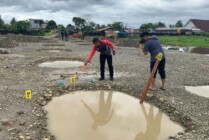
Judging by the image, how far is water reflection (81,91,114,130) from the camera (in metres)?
7.56

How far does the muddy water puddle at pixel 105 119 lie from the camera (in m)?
6.78

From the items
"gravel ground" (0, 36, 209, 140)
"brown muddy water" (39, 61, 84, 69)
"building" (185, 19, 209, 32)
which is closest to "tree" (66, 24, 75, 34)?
"building" (185, 19, 209, 32)

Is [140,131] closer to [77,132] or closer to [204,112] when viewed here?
[77,132]

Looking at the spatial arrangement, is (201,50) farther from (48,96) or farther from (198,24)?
(198,24)

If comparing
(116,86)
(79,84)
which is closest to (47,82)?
(79,84)

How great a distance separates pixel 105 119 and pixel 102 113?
1.59 ft

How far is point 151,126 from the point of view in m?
7.47

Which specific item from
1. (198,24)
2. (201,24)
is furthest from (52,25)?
(201,24)

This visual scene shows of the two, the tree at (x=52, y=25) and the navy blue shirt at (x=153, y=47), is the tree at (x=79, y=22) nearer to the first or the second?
the tree at (x=52, y=25)

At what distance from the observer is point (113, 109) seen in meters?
8.63

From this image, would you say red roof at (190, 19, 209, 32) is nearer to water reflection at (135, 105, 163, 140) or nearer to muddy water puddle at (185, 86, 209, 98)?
muddy water puddle at (185, 86, 209, 98)

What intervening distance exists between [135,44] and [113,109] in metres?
30.3

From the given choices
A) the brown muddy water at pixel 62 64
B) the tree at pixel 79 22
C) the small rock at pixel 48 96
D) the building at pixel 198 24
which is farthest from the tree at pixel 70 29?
the small rock at pixel 48 96

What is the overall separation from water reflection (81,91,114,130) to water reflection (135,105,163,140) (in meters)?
1.04
